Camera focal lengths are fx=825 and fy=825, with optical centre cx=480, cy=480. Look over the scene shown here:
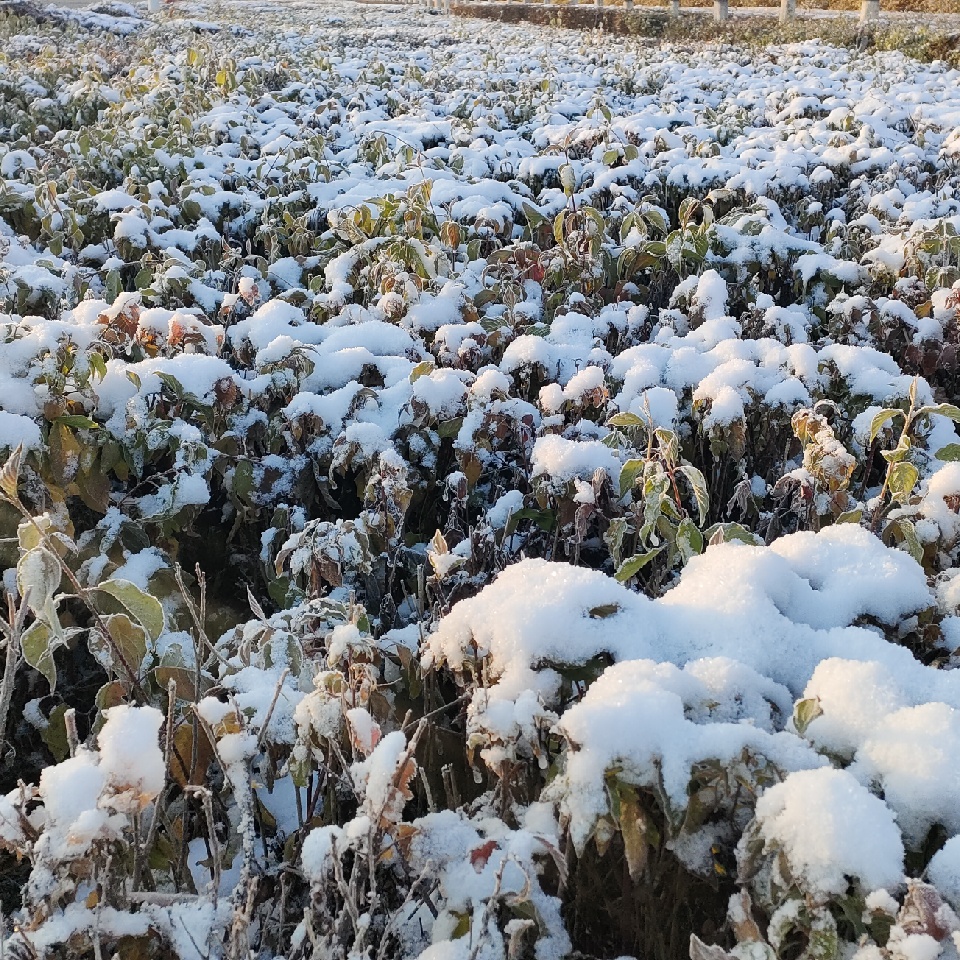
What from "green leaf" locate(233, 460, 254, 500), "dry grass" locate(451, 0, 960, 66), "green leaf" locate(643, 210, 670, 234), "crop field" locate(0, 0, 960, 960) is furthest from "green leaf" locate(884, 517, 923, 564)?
"dry grass" locate(451, 0, 960, 66)

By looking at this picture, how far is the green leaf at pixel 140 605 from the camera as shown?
1264mm

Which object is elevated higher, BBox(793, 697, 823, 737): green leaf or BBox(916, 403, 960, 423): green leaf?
BBox(916, 403, 960, 423): green leaf

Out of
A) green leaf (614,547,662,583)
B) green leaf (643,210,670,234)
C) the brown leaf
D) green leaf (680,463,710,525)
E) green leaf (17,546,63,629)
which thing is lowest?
the brown leaf

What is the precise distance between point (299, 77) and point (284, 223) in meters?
5.71

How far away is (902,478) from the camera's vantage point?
165 cm

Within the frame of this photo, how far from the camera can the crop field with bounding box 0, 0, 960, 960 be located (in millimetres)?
1001

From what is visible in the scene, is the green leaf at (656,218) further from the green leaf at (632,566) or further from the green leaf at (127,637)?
the green leaf at (127,637)

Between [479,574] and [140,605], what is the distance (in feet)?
2.71

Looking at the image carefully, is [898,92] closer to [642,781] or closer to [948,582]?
[948,582]

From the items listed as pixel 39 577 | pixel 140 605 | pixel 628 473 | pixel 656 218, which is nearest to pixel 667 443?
pixel 628 473

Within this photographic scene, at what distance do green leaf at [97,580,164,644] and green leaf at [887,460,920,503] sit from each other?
55.0 inches

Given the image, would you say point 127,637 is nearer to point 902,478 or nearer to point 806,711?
point 806,711

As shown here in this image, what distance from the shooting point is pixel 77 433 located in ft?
6.71

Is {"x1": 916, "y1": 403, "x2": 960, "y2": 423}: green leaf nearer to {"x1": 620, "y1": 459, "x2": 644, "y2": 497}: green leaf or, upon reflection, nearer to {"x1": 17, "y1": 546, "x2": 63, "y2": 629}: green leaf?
{"x1": 620, "y1": 459, "x2": 644, "y2": 497}: green leaf
